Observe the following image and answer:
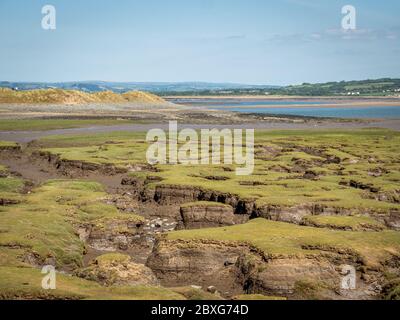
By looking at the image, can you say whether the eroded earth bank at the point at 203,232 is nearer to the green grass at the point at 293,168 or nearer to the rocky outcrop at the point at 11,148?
the green grass at the point at 293,168

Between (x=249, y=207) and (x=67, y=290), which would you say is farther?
(x=249, y=207)

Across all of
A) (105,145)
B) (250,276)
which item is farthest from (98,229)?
(105,145)

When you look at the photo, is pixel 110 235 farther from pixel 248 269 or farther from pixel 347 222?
pixel 347 222

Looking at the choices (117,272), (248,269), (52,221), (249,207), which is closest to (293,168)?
(249,207)

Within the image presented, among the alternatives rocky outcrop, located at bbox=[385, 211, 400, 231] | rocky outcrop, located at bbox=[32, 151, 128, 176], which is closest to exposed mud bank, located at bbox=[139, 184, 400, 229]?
rocky outcrop, located at bbox=[385, 211, 400, 231]

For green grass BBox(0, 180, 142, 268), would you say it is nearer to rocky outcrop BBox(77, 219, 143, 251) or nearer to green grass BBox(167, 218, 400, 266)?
rocky outcrop BBox(77, 219, 143, 251)
